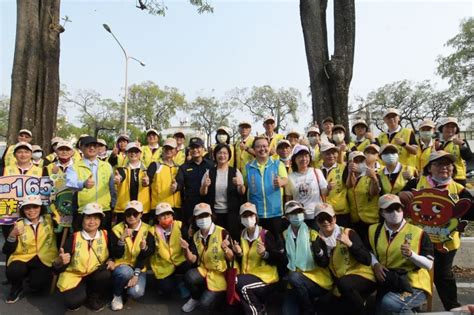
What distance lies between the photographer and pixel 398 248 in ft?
12.5

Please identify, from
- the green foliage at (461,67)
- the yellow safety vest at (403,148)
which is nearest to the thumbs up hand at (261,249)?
the yellow safety vest at (403,148)

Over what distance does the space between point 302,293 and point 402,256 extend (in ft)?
3.68

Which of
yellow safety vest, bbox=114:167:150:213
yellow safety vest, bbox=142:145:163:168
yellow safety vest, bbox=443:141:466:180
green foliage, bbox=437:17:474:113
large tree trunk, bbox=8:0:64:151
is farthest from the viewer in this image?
green foliage, bbox=437:17:474:113

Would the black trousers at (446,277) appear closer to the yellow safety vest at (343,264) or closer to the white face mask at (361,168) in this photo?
the yellow safety vest at (343,264)

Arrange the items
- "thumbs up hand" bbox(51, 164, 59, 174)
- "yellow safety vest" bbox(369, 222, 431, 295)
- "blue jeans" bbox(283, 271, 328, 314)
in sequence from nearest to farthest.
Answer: "yellow safety vest" bbox(369, 222, 431, 295)
"blue jeans" bbox(283, 271, 328, 314)
"thumbs up hand" bbox(51, 164, 59, 174)

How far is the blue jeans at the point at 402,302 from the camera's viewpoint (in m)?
3.67

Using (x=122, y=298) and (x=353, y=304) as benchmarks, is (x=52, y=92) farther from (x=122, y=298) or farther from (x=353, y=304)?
(x=353, y=304)

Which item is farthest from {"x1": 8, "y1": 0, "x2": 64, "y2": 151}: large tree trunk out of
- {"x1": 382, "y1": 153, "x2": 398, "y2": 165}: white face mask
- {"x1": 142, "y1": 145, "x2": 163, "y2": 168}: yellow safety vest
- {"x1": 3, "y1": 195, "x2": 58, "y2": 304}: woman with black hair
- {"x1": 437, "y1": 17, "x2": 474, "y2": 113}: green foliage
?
{"x1": 437, "y1": 17, "x2": 474, "y2": 113}: green foliage

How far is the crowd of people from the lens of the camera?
394cm

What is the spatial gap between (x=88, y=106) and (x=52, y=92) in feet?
146

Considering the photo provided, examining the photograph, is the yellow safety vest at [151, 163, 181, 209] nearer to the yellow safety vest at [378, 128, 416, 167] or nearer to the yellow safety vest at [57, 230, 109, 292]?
the yellow safety vest at [57, 230, 109, 292]

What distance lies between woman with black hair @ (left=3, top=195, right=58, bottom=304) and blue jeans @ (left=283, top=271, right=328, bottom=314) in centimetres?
318

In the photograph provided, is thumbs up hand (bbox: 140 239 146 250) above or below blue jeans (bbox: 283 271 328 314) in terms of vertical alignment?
above

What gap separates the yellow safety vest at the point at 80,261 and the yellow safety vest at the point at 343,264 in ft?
9.23
